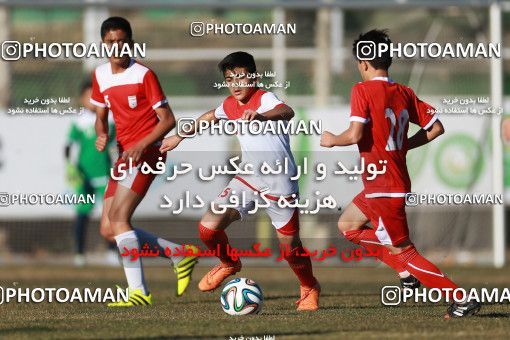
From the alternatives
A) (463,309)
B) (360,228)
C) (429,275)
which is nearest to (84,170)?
(360,228)

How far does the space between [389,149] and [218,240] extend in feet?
5.31

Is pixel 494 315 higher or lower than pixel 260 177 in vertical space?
lower

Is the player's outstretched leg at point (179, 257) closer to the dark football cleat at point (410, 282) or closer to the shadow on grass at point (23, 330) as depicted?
the dark football cleat at point (410, 282)

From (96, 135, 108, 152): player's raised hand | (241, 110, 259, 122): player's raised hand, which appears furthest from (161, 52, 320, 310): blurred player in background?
(96, 135, 108, 152): player's raised hand

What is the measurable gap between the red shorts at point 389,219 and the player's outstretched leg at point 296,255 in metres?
0.70

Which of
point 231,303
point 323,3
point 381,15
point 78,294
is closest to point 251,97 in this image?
point 231,303

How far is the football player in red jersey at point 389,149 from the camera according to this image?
8.83 metres

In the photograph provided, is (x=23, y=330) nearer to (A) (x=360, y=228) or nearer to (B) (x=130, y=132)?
(B) (x=130, y=132)

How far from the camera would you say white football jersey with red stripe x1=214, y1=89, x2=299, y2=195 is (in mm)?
9484

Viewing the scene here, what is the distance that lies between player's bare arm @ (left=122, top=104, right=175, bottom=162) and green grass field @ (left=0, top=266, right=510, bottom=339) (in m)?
1.21

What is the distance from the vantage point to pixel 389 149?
29.6 feet

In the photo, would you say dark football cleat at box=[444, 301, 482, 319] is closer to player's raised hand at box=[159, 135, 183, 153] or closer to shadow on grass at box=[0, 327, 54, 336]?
player's raised hand at box=[159, 135, 183, 153]

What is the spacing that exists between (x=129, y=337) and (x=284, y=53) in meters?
10.8

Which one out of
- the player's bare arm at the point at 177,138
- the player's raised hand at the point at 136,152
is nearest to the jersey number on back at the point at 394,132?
the player's bare arm at the point at 177,138
